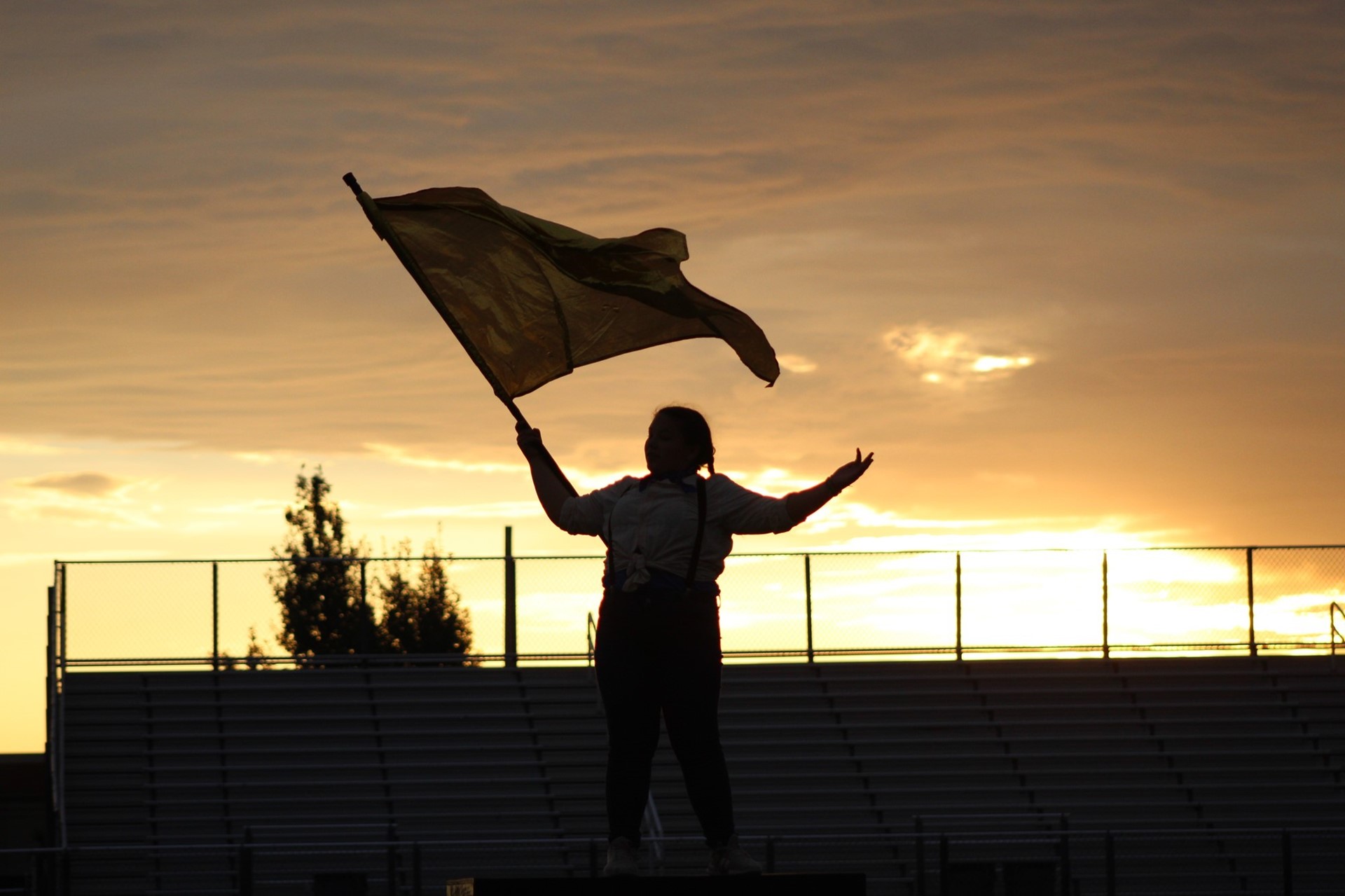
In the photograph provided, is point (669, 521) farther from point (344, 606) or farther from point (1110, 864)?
point (344, 606)

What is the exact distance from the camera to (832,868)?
15672 mm

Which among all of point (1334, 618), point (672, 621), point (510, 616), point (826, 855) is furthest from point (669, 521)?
point (1334, 618)

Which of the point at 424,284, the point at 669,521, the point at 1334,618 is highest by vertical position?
the point at 424,284

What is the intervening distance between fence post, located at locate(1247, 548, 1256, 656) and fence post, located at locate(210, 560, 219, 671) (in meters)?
12.2

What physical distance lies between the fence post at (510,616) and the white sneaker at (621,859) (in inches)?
632

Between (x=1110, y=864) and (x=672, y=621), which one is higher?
(x=672, y=621)

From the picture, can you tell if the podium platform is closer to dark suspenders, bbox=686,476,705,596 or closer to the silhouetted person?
the silhouetted person

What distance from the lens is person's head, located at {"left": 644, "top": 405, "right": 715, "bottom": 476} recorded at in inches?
265

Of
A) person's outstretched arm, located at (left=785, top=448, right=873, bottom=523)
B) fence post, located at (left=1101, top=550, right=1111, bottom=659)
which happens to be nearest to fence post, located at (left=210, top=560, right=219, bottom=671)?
fence post, located at (left=1101, top=550, right=1111, bottom=659)

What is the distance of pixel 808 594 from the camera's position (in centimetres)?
2300

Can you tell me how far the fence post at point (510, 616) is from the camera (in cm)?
2265

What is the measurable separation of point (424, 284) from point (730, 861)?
2.45 meters

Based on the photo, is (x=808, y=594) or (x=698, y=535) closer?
(x=698, y=535)

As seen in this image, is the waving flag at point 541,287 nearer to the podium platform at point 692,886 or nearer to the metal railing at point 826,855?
the podium platform at point 692,886
